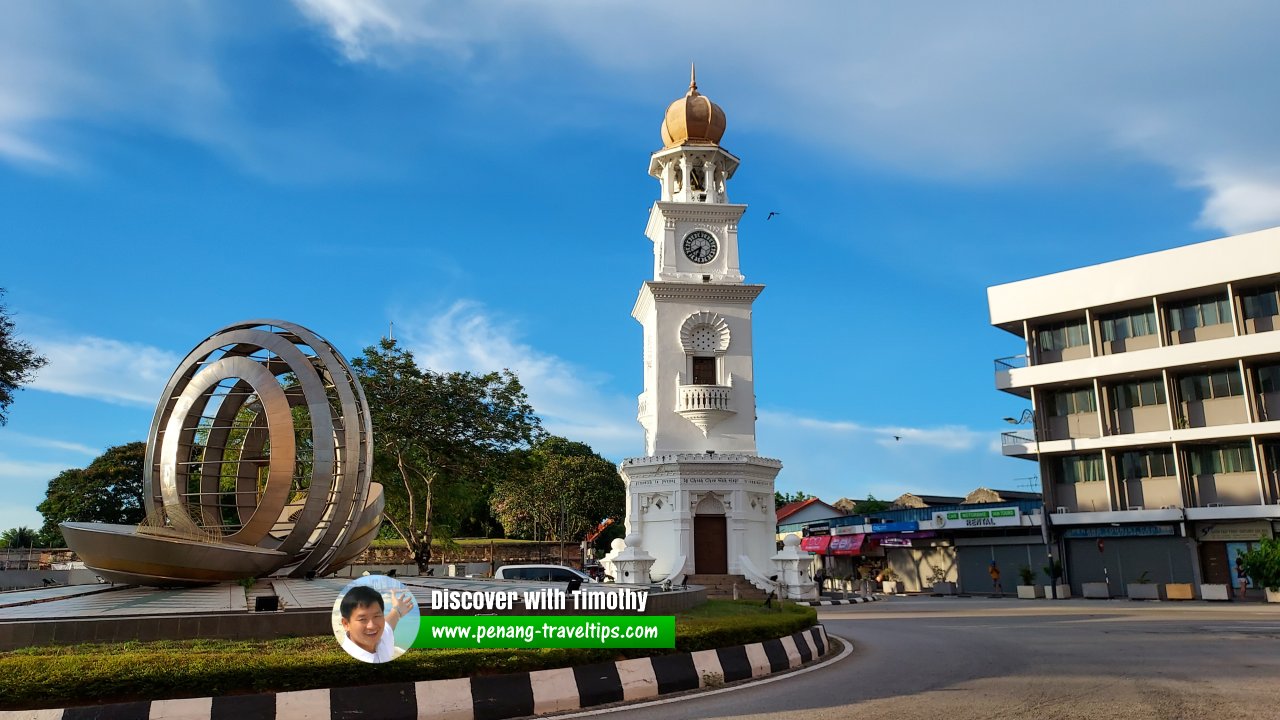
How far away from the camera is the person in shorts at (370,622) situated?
7828 millimetres

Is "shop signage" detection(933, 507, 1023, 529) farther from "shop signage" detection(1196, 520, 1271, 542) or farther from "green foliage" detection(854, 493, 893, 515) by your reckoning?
"green foliage" detection(854, 493, 893, 515)

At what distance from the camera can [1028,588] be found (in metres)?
35.7

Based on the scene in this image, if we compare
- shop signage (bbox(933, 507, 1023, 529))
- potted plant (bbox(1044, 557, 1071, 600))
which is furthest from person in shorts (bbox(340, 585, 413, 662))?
shop signage (bbox(933, 507, 1023, 529))

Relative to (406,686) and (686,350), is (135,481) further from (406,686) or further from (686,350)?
(406,686)

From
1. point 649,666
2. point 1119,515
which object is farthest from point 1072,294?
point 649,666

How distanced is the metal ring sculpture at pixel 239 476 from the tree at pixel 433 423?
16.4 m

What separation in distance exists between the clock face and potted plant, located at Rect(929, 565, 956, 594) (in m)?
18.7

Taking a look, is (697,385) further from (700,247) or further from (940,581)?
(940,581)

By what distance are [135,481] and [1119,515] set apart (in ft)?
164

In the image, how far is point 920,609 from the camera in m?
28.0

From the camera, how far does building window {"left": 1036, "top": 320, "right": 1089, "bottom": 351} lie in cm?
3834

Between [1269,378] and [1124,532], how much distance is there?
7806mm

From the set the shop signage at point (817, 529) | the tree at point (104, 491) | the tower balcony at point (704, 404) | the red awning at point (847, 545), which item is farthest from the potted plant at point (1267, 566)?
the tree at point (104, 491)

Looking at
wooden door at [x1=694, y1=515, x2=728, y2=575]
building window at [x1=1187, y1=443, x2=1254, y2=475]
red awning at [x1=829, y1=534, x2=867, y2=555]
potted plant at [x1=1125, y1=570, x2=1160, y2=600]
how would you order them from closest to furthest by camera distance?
wooden door at [x1=694, y1=515, x2=728, y2=575] < potted plant at [x1=1125, y1=570, x2=1160, y2=600] < building window at [x1=1187, y1=443, x2=1254, y2=475] < red awning at [x1=829, y1=534, x2=867, y2=555]
